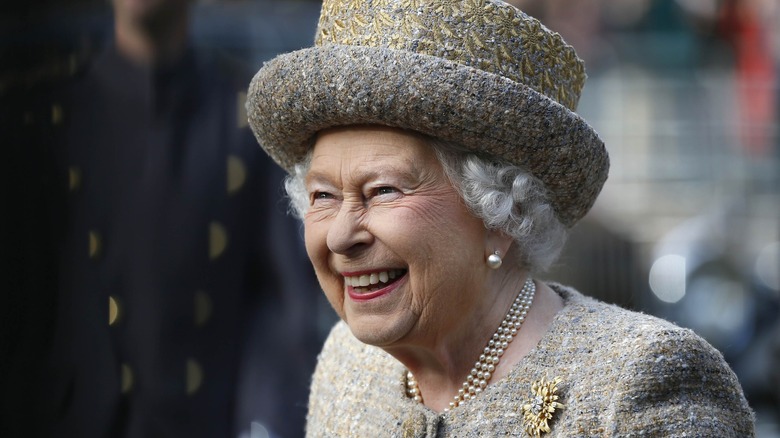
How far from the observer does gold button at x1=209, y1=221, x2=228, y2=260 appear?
4.61m

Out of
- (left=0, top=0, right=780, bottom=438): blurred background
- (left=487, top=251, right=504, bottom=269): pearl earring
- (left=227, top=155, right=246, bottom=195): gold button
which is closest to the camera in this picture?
(left=487, top=251, right=504, bottom=269): pearl earring

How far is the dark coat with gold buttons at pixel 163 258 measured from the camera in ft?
10.4

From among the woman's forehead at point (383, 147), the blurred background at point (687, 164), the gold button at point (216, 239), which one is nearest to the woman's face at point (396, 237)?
the woman's forehead at point (383, 147)

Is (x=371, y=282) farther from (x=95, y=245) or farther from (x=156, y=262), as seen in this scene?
(x=156, y=262)

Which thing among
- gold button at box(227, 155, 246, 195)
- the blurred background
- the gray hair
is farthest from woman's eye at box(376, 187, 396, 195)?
the blurred background

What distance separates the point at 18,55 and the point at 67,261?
54 cm

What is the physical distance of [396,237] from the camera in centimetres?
290

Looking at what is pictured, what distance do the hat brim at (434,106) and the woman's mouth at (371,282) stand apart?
354mm

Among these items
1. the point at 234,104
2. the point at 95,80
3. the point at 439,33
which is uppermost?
the point at 439,33

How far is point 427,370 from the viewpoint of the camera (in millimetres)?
3191

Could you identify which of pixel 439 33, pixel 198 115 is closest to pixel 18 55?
pixel 439 33

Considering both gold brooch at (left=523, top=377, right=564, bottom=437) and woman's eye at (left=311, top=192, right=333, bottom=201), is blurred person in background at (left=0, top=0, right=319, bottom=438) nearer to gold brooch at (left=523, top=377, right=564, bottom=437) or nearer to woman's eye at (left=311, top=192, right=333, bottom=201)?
woman's eye at (left=311, top=192, right=333, bottom=201)

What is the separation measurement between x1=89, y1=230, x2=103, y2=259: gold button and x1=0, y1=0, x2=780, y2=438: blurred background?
3.14 m

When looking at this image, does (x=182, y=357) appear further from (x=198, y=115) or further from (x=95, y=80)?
(x=95, y=80)
